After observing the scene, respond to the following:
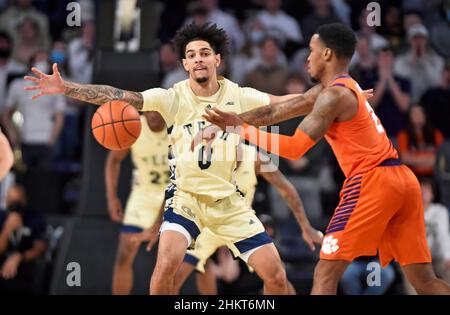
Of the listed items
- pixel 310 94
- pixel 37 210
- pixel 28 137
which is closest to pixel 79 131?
pixel 28 137

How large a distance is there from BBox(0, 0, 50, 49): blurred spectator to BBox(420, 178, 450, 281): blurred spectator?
18.0 feet

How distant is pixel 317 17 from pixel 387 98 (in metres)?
1.79

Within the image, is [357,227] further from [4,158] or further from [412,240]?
[4,158]

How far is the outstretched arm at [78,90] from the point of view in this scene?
6.74 m

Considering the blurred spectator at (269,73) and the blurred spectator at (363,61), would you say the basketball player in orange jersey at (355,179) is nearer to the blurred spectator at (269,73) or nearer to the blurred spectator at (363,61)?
the blurred spectator at (269,73)

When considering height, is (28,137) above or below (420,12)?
below

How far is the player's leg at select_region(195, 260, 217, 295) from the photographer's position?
29.8 ft

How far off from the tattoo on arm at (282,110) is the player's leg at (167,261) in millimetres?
998

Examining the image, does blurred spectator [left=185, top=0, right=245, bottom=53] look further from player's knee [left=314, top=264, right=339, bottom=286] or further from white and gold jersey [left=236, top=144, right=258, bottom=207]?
player's knee [left=314, top=264, right=339, bottom=286]

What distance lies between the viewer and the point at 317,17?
12.9m

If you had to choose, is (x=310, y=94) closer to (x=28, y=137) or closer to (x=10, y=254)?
(x=10, y=254)
